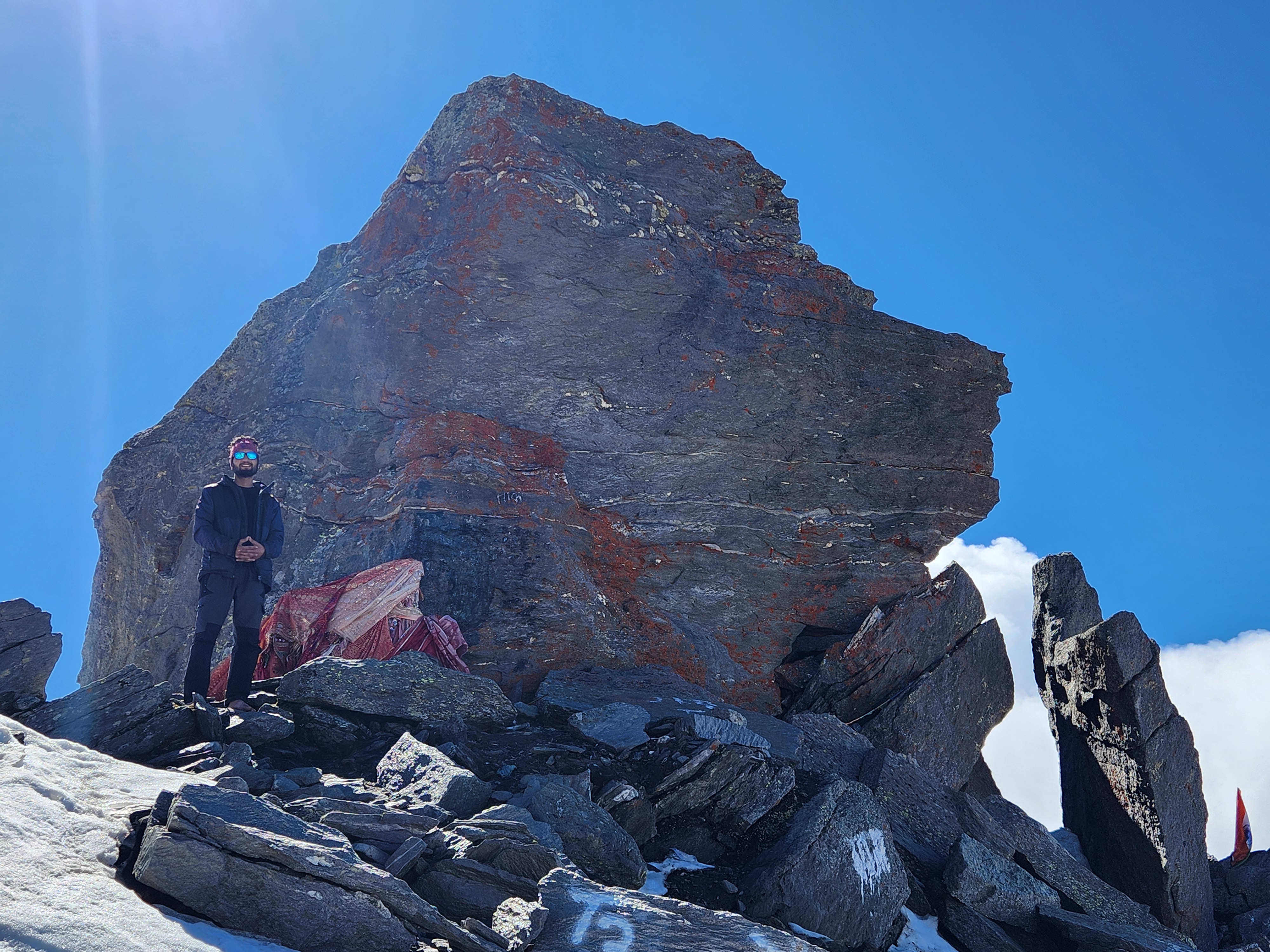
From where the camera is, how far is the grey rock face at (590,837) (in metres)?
5.63

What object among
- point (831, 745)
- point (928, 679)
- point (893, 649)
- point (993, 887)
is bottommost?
point (993, 887)

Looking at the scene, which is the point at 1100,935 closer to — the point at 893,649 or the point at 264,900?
the point at 893,649

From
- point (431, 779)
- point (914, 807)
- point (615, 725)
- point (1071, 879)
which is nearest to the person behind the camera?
point (431, 779)

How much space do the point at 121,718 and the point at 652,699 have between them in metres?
4.48

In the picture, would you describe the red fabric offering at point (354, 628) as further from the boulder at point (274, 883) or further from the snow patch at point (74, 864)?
the boulder at point (274, 883)

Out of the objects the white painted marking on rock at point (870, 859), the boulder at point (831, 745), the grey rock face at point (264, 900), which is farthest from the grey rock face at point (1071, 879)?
the grey rock face at point (264, 900)

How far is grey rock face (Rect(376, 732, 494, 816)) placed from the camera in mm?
5414

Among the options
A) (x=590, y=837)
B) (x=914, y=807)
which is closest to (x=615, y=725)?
(x=590, y=837)

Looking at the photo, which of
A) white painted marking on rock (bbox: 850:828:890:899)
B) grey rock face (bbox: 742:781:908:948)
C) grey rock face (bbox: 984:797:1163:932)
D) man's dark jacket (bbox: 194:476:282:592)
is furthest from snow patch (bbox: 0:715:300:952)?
grey rock face (bbox: 984:797:1163:932)

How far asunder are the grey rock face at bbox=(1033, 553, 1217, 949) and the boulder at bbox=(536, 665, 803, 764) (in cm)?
476

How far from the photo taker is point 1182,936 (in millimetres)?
9414

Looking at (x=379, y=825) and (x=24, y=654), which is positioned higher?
(x=24, y=654)

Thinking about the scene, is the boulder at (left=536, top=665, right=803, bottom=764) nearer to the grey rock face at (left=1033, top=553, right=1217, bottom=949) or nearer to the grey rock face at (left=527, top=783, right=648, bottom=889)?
the grey rock face at (left=527, top=783, right=648, bottom=889)

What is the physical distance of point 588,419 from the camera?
438 inches
